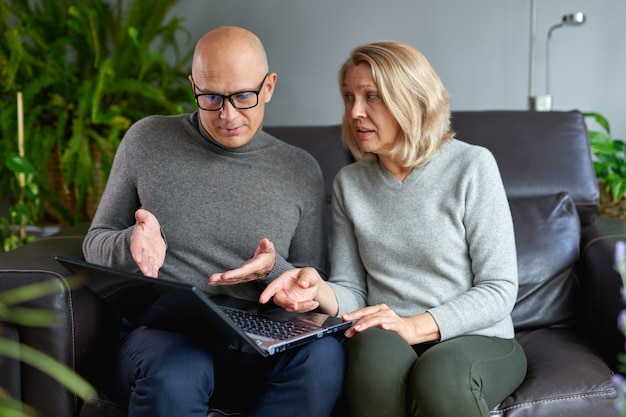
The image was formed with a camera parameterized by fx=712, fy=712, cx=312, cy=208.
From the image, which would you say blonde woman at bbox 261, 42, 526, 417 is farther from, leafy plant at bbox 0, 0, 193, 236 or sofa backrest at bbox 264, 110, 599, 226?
leafy plant at bbox 0, 0, 193, 236

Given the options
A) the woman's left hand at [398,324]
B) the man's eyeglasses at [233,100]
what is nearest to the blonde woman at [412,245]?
the woman's left hand at [398,324]

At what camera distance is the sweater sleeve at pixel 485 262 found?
1.46 m

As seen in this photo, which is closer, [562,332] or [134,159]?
[134,159]

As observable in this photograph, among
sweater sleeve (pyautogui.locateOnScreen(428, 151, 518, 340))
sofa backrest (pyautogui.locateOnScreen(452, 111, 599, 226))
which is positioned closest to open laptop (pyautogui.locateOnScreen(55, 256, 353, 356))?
sweater sleeve (pyautogui.locateOnScreen(428, 151, 518, 340))

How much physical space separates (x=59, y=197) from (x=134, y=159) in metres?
1.32

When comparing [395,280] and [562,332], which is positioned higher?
[395,280]

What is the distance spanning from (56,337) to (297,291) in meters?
0.50

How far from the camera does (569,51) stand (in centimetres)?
270

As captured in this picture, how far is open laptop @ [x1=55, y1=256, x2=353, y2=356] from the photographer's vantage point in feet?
3.85

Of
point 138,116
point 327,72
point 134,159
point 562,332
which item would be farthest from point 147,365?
point 327,72

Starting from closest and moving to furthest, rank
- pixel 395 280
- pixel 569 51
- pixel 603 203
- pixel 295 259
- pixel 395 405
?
pixel 395 405, pixel 395 280, pixel 295 259, pixel 603 203, pixel 569 51

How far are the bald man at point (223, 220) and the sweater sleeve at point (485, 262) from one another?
26 centimetres

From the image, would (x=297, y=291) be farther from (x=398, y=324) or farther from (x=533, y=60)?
(x=533, y=60)

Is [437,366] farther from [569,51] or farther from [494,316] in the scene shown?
[569,51]
